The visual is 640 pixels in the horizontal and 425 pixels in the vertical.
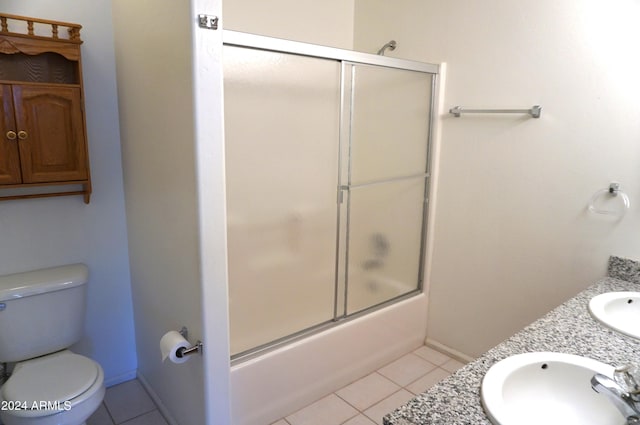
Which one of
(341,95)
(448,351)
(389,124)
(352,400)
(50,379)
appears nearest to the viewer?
(50,379)

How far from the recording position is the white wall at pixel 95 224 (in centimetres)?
200

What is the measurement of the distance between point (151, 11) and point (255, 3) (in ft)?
2.98

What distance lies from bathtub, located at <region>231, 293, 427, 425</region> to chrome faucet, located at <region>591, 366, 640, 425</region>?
142 cm

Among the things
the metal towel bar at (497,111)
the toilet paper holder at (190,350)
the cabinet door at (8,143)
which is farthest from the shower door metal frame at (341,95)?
the cabinet door at (8,143)

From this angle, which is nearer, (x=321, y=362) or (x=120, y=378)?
(x=321, y=362)

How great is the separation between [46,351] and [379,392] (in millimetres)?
1727

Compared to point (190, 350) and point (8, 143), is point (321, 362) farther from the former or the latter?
point (8, 143)

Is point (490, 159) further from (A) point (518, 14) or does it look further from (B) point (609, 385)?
(B) point (609, 385)

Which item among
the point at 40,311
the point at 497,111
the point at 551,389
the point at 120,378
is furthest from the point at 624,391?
the point at 120,378

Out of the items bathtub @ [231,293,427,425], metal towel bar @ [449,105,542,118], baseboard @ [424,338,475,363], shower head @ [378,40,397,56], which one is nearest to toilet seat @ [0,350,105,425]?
bathtub @ [231,293,427,425]

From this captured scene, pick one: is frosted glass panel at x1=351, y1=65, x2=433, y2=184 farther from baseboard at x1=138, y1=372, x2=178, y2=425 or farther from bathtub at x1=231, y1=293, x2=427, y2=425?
baseboard at x1=138, y1=372, x2=178, y2=425

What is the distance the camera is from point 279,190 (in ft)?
7.64

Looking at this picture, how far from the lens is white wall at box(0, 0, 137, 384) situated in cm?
200

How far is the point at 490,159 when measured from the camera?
2359 mm
